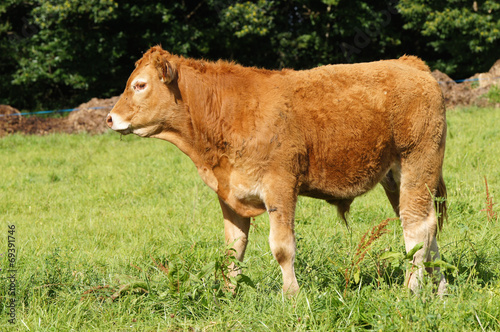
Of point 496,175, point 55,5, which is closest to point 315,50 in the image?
point 55,5

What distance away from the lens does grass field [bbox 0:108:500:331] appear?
363cm

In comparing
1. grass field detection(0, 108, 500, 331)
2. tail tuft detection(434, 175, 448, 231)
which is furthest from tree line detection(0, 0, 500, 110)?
tail tuft detection(434, 175, 448, 231)

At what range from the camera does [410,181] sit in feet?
14.9

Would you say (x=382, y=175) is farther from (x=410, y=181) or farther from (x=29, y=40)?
(x=29, y=40)

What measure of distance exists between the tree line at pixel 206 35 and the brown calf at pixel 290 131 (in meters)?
12.4

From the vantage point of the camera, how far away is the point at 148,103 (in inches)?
168

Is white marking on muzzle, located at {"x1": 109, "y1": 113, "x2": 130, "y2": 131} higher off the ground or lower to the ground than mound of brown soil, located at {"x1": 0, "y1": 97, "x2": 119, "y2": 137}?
higher

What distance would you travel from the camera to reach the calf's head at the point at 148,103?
4.26 m

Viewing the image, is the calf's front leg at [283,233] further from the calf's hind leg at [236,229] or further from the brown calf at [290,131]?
the calf's hind leg at [236,229]

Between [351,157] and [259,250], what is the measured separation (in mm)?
1410

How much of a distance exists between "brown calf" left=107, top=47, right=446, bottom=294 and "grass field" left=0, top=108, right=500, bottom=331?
1.09 feet

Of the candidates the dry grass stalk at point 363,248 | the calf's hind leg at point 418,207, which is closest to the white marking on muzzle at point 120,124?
the dry grass stalk at point 363,248

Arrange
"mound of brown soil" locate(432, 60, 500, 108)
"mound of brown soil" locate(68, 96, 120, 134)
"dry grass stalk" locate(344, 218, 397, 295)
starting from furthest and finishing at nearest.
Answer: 1. "mound of brown soil" locate(432, 60, 500, 108)
2. "mound of brown soil" locate(68, 96, 120, 134)
3. "dry grass stalk" locate(344, 218, 397, 295)

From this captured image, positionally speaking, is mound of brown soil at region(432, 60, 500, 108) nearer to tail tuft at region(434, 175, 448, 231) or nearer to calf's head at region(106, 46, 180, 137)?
tail tuft at region(434, 175, 448, 231)
